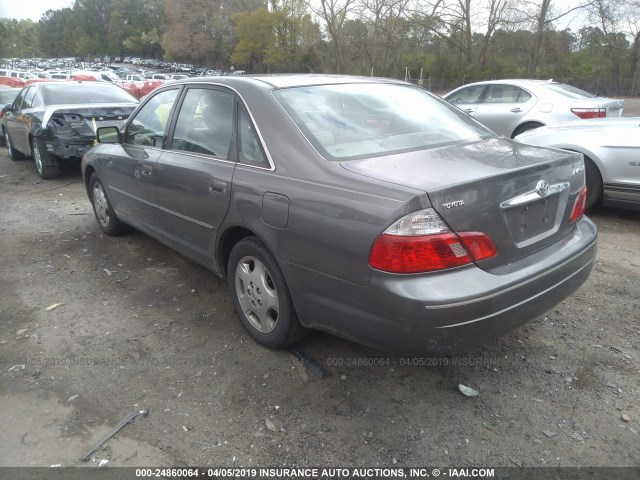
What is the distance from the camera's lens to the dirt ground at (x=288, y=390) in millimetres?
2336

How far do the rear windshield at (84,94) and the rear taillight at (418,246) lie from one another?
7707 mm

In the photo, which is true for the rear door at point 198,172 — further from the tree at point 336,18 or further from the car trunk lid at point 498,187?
the tree at point 336,18

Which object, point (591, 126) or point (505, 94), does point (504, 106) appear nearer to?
point (505, 94)

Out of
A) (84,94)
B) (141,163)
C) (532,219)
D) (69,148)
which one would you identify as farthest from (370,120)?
(84,94)

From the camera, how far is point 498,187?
234 cm

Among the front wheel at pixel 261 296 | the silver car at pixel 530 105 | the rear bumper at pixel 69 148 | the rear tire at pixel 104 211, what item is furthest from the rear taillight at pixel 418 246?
the silver car at pixel 530 105

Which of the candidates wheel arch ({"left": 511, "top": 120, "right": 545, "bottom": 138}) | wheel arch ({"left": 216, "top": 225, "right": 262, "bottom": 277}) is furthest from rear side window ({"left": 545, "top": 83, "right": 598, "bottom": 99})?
wheel arch ({"left": 216, "top": 225, "right": 262, "bottom": 277})

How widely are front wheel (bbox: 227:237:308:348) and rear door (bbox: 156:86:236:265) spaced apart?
28cm

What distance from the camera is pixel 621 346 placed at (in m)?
3.06

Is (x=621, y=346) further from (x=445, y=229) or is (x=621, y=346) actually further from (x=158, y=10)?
(x=158, y=10)

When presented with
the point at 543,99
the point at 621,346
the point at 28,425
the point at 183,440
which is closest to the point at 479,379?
the point at 621,346

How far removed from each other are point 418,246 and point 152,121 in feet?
9.55

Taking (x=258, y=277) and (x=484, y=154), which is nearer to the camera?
A: (x=484, y=154)

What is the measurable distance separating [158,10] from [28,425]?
129 meters
